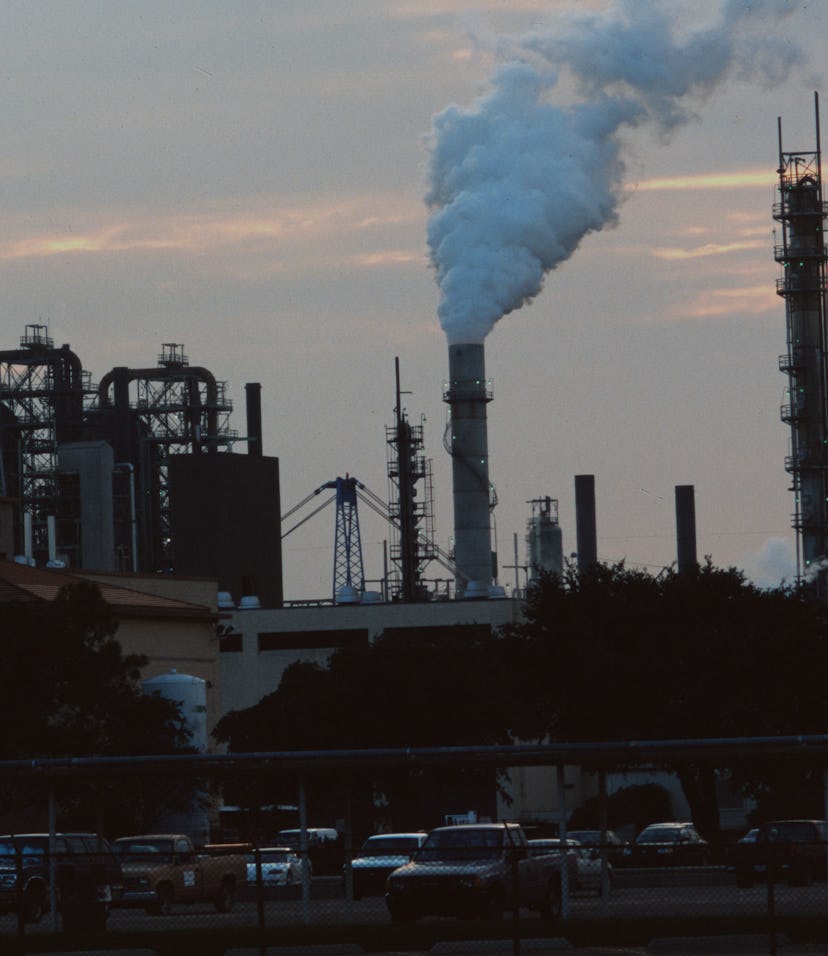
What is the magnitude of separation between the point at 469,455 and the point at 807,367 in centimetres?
2040

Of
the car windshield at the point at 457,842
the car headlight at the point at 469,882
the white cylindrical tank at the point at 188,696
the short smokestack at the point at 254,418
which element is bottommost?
the car headlight at the point at 469,882

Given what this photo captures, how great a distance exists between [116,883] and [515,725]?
35255 mm

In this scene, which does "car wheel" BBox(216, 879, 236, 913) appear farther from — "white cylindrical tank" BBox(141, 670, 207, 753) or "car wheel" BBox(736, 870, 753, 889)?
"white cylindrical tank" BBox(141, 670, 207, 753)

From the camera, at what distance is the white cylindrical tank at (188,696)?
6469cm

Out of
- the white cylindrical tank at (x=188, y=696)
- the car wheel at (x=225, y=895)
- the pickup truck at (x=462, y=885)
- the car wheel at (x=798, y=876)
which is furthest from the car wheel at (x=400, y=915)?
the white cylindrical tank at (x=188, y=696)

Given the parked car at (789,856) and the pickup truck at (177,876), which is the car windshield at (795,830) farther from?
the pickup truck at (177,876)

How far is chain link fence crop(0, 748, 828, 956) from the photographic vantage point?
2781cm

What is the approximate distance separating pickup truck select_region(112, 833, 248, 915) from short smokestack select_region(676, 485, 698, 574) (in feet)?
278

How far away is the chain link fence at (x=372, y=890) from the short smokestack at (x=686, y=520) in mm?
77877

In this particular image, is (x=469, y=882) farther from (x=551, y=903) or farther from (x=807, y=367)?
(x=807, y=367)

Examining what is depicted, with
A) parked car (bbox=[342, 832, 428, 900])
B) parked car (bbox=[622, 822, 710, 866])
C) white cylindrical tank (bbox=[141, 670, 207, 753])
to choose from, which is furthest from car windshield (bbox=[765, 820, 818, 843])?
white cylindrical tank (bbox=[141, 670, 207, 753])

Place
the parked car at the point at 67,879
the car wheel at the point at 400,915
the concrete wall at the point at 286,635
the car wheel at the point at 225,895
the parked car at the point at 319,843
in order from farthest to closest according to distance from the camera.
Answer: the concrete wall at the point at 286,635
the parked car at the point at 319,843
the car wheel at the point at 225,895
the car wheel at the point at 400,915
the parked car at the point at 67,879

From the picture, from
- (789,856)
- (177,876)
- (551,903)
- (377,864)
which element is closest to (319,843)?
(377,864)

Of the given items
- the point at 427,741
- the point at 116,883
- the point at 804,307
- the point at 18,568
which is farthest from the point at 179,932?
the point at 804,307
